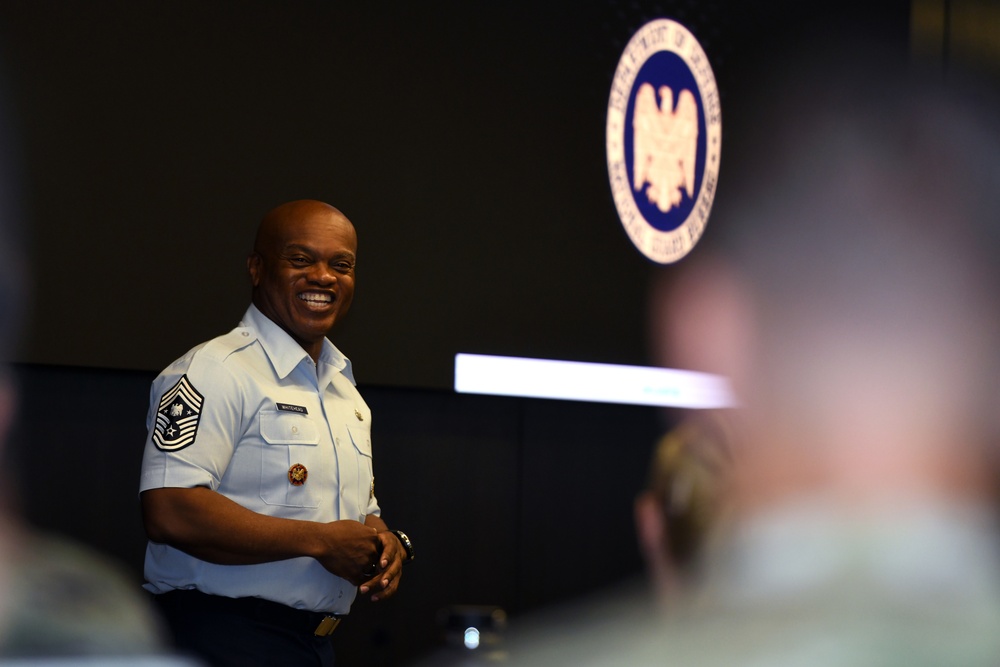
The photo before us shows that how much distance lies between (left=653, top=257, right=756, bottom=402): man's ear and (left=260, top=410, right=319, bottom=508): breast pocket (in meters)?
1.98

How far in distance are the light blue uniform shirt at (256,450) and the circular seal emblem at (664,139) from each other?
74.1 inches

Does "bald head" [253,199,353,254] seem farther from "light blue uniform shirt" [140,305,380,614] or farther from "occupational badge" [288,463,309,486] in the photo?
"occupational badge" [288,463,309,486]

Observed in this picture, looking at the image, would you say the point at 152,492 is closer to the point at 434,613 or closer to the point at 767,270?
the point at 434,613

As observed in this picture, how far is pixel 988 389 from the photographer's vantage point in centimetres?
430

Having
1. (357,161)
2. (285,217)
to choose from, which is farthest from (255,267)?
(357,161)

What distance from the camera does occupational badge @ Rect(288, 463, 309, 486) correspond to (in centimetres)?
188

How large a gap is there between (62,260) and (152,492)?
1.18 meters

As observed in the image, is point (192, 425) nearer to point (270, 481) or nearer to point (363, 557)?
point (270, 481)

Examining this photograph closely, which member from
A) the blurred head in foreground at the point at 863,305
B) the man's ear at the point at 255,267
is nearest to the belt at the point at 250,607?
the man's ear at the point at 255,267

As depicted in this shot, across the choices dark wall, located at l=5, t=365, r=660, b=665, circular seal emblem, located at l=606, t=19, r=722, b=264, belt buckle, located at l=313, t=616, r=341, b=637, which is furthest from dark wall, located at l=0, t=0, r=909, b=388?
belt buckle, located at l=313, t=616, r=341, b=637

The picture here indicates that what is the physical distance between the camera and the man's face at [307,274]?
6.55 feet

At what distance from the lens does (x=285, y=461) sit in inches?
73.9

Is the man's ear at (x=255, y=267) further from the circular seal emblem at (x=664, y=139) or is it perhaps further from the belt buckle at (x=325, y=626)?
the circular seal emblem at (x=664, y=139)

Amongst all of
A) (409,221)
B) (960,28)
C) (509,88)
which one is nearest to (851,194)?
(960,28)
